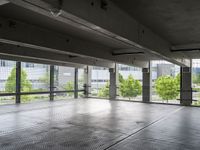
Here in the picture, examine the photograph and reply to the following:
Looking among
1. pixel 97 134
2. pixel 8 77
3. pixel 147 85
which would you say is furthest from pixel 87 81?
pixel 97 134

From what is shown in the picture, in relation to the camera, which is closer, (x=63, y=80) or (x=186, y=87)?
(x=186, y=87)

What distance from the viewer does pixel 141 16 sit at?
15.2 feet

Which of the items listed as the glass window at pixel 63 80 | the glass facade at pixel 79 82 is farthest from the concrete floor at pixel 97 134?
the glass window at pixel 63 80

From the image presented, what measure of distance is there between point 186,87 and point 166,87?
307cm

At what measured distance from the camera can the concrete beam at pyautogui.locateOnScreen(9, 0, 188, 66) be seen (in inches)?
115

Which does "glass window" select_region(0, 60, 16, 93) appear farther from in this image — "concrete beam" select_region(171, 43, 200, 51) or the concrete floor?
"concrete beam" select_region(171, 43, 200, 51)

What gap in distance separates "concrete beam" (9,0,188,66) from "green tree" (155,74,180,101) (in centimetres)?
943

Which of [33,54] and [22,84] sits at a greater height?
[33,54]

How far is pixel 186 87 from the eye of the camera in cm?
1160

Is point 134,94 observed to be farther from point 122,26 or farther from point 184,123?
point 122,26

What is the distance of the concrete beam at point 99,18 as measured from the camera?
2934mm

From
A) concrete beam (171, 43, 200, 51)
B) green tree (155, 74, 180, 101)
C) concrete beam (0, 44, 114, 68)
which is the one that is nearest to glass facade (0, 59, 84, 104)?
concrete beam (0, 44, 114, 68)

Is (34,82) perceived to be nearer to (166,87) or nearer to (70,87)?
(70,87)

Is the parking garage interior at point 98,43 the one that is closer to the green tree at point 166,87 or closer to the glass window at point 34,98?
the glass window at point 34,98
